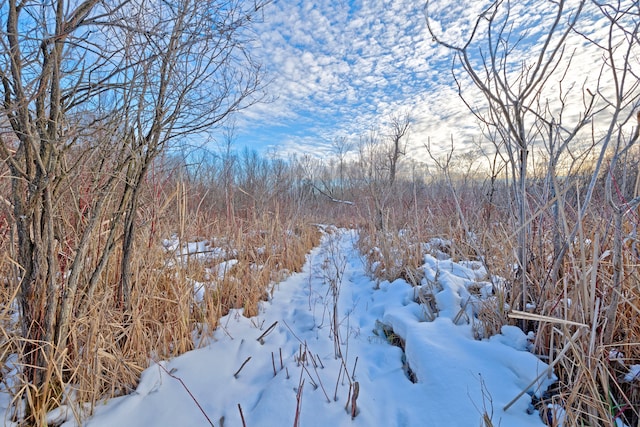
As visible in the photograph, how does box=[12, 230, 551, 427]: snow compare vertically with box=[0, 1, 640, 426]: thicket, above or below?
below

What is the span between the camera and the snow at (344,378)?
130 centimetres

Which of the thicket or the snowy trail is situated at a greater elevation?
the thicket

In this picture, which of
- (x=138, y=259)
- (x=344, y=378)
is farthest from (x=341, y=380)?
(x=138, y=259)

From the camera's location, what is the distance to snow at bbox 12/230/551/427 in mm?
1303

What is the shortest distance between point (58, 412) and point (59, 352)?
0.26 metres

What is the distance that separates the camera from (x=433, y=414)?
130cm

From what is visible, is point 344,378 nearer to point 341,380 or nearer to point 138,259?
point 341,380

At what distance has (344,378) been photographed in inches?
65.9

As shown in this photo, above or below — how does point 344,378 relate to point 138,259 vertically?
below

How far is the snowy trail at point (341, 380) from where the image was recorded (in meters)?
1.30

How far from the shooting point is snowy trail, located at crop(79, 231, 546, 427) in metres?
1.30

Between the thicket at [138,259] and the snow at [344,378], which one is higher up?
the thicket at [138,259]

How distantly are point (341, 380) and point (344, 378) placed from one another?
31 millimetres

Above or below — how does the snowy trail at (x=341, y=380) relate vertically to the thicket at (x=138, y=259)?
below
